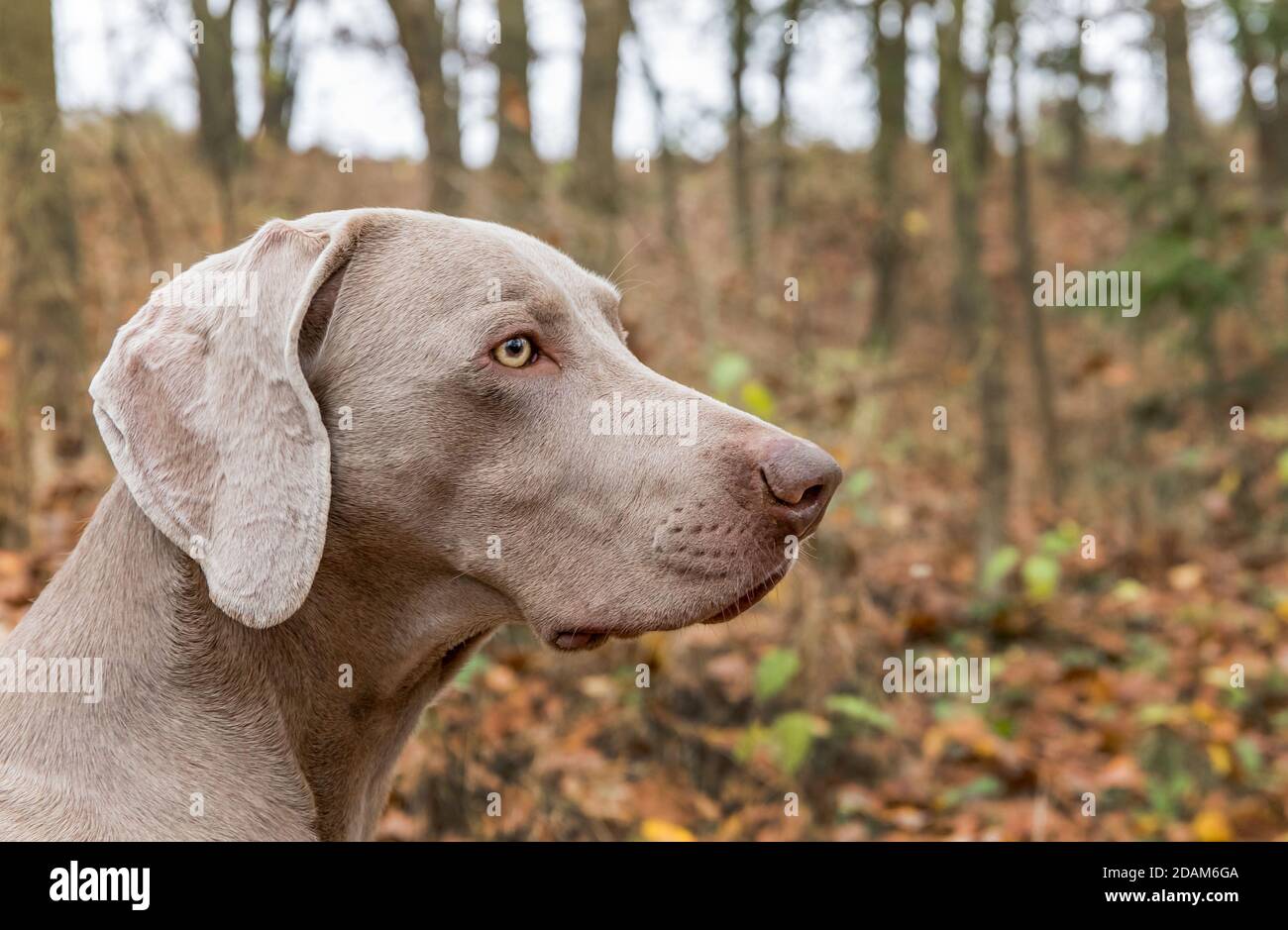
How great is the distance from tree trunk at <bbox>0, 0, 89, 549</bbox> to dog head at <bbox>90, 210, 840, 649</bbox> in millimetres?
4821

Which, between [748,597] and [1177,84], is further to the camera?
[1177,84]

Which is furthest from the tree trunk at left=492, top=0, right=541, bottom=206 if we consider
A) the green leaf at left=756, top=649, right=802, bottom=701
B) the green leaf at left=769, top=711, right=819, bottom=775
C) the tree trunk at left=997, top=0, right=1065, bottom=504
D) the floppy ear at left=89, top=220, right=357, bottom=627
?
the floppy ear at left=89, top=220, right=357, bottom=627

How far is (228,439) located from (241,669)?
538 mm

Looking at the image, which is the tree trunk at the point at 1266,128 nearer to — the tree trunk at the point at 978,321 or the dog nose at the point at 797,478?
the tree trunk at the point at 978,321

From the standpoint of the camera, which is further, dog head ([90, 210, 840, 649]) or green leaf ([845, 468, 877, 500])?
green leaf ([845, 468, 877, 500])

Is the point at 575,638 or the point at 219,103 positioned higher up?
the point at 219,103

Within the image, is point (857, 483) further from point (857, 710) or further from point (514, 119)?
point (514, 119)

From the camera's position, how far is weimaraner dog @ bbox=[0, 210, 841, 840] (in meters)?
2.64

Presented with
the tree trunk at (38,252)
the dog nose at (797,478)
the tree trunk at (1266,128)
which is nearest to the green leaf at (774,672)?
the dog nose at (797,478)

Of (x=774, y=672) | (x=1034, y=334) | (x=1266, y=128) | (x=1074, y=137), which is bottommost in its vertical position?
(x=774, y=672)

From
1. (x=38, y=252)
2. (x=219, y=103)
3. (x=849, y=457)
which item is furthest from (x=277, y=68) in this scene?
(x=849, y=457)

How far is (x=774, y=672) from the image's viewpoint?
A: 6031 millimetres

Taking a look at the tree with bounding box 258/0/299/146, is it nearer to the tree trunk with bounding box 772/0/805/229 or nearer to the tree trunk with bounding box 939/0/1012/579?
the tree trunk with bounding box 939/0/1012/579

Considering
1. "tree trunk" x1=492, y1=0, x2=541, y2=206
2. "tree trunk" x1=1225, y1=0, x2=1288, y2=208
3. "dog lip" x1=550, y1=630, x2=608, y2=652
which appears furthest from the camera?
"tree trunk" x1=1225, y1=0, x2=1288, y2=208
